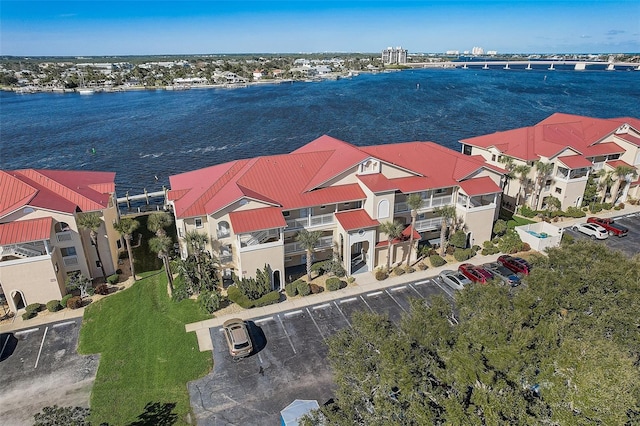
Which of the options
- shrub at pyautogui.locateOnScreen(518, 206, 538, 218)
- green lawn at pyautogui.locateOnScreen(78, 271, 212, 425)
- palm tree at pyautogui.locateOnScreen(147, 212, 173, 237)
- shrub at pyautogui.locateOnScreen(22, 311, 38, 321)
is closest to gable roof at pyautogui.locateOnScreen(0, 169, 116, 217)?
palm tree at pyautogui.locateOnScreen(147, 212, 173, 237)

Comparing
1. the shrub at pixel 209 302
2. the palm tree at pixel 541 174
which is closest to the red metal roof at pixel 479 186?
the palm tree at pixel 541 174

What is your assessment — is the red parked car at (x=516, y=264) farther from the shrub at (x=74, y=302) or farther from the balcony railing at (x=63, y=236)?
the balcony railing at (x=63, y=236)

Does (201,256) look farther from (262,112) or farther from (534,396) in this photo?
(262,112)

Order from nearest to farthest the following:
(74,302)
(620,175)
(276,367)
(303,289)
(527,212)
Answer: (276,367), (74,302), (303,289), (527,212), (620,175)

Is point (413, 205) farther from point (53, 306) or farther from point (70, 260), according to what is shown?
point (53, 306)

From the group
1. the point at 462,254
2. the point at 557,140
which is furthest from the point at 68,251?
the point at 557,140

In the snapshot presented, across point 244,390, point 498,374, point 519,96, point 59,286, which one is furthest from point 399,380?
point 519,96
